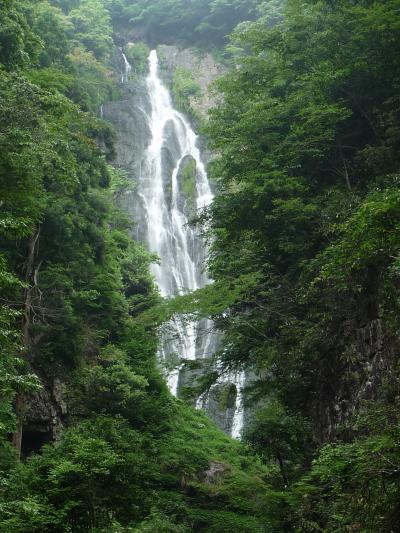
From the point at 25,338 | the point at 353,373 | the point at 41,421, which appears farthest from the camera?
the point at 41,421

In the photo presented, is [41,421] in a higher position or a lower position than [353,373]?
higher

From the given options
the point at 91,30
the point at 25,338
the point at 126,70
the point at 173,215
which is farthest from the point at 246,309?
the point at 126,70

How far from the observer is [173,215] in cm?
3406

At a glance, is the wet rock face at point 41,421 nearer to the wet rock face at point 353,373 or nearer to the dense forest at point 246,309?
the dense forest at point 246,309

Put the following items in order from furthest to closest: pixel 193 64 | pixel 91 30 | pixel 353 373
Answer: pixel 193 64
pixel 91 30
pixel 353 373

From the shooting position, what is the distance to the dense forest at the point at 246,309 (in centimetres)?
756

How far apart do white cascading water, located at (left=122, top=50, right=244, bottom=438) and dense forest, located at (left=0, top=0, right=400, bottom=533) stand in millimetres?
5613

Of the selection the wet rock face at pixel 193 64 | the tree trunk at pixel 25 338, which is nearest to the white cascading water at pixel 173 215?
the wet rock face at pixel 193 64

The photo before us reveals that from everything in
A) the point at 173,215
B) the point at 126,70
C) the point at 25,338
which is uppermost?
the point at 126,70

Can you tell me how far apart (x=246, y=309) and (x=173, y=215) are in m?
19.6

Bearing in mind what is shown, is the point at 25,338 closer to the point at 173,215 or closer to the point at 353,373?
the point at 353,373

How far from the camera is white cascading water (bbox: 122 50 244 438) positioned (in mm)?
25781

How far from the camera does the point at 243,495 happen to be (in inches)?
536

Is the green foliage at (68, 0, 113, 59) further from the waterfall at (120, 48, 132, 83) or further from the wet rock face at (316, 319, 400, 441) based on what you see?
the wet rock face at (316, 319, 400, 441)
